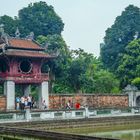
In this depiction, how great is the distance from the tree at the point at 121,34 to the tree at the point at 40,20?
9757 millimetres

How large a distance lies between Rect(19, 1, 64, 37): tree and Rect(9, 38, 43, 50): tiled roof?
29.7 m

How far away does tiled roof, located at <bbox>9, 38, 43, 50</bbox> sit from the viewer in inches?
1565

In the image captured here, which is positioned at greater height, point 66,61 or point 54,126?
point 66,61

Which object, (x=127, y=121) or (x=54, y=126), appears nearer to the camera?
(x=54, y=126)

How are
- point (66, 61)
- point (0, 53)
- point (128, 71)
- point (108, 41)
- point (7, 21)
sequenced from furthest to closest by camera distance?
point (108, 41) < point (7, 21) < point (66, 61) < point (128, 71) < point (0, 53)

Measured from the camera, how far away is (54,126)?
25.8 meters

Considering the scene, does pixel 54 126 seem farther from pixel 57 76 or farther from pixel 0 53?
pixel 57 76

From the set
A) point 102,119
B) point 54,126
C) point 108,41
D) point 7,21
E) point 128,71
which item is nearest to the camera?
point 54,126

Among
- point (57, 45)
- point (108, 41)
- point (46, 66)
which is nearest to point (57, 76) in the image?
point (46, 66)

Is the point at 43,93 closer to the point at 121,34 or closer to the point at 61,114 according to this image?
the point at 61,114

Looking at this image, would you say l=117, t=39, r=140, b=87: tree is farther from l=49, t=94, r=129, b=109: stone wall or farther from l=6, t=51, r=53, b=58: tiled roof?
l=6, t=51, r=53, b=58: tiled roof

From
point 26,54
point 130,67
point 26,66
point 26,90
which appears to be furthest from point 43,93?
point 130,67

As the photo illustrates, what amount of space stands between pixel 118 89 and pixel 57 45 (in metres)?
10.6

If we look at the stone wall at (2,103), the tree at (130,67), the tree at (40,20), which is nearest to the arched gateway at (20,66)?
the stone wall at (2,103)
